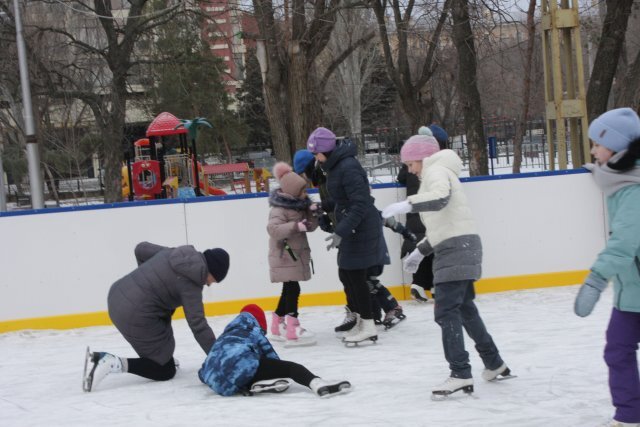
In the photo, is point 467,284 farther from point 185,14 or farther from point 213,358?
point 185,14

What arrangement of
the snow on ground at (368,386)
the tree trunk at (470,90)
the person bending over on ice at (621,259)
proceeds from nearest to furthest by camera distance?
the person bending over on ice at (621,259), the snow on ground at (368,386), the tree trunk at (470,90)

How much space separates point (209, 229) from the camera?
354 inches

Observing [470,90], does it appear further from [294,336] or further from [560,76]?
[294,336]

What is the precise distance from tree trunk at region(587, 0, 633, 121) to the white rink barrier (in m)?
5.92

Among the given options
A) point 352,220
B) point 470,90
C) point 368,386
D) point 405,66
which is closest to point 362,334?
point 352,220

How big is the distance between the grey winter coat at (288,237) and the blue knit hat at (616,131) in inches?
135

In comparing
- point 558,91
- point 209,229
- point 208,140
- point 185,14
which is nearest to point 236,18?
point 185,14

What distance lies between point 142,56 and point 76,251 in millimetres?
17847

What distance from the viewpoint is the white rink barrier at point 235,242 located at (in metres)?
8.76

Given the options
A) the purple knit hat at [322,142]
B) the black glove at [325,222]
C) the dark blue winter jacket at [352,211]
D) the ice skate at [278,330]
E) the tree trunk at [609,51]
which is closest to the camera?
the dark blue winter jacket at [352,211]

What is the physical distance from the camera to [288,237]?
718 cm

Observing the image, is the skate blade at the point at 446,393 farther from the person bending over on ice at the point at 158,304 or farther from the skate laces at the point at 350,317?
the skate laces at the point at 350,317

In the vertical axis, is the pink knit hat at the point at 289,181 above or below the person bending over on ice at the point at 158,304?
above

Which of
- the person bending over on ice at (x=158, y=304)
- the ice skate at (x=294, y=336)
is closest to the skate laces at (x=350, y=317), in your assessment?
the ice skate at (x=294, y=336)
